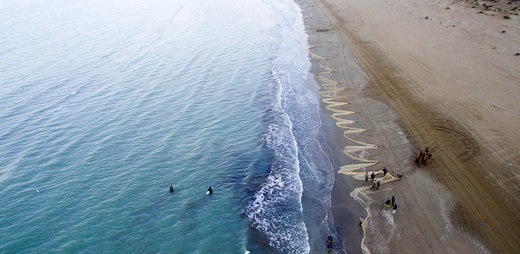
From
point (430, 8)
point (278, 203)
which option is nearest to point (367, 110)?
point (278, 203)

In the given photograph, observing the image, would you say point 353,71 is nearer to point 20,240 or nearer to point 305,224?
point 305,224

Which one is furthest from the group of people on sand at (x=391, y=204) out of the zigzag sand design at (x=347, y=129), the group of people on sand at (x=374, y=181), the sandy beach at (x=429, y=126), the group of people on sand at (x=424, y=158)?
the group of people on sand at (x=424, y=158)

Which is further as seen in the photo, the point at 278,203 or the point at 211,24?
the point at 211,24

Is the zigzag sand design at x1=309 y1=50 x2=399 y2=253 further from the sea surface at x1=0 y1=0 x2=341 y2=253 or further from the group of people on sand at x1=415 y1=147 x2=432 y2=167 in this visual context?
the group of people on sand at x1=415 y1=147 x2=432 y2=167

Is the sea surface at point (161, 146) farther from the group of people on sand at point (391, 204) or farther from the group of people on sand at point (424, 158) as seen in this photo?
the group of people on sand at point (424, 158)

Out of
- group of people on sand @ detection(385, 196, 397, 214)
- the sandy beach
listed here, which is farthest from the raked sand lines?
group of people on sand @ detection(385, 196, 397, 214)

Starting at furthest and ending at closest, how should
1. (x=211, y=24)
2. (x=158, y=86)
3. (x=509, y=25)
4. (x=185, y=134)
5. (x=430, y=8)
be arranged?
(x=211, y=24) → (x=430, y=8) → (x=509, y=25) → (x=158, y=86) → (x=185, y=134)

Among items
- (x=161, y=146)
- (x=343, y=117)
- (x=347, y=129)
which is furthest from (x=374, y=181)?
(x=161, y=146)
